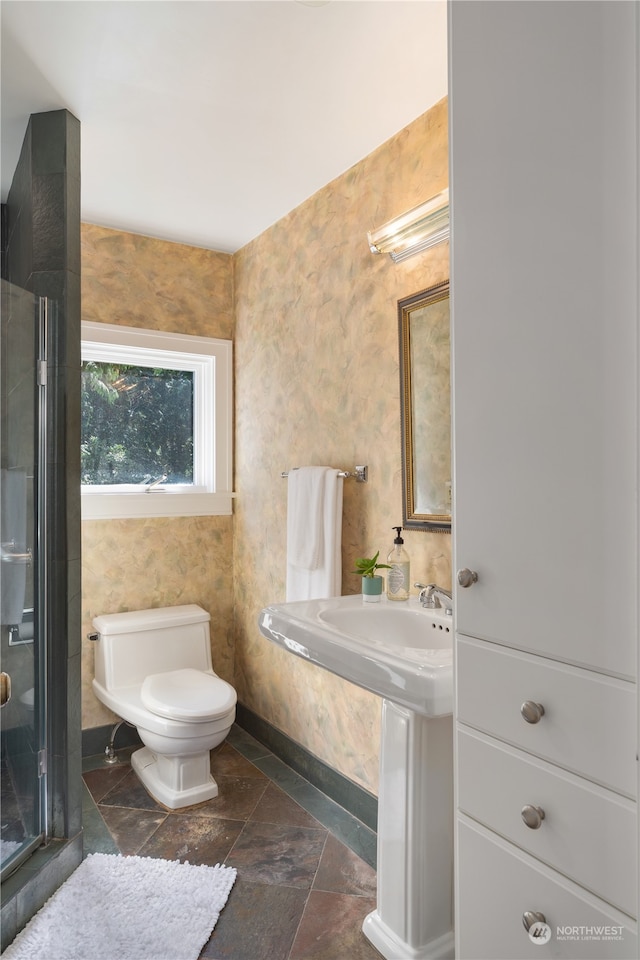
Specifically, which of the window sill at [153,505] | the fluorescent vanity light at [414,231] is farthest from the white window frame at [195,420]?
the fluorescent vanity light at [414,231]

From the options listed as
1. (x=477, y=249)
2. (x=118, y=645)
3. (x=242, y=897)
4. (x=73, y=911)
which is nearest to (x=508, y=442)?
(x=477, y=249)

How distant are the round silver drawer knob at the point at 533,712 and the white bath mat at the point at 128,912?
1330 millimetres

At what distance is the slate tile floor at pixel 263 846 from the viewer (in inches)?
69.2

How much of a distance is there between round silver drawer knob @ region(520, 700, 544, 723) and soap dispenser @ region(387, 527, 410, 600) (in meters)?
1.01

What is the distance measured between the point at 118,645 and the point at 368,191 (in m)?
2.19

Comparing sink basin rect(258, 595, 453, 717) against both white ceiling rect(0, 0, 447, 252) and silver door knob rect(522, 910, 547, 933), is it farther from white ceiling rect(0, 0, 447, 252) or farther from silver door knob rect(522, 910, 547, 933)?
white ceiling rect(0, 0, 447, 252)

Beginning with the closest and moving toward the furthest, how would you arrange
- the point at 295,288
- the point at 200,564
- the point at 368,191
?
the point at 368,191 → the point at 295,288 → the point at 200,564

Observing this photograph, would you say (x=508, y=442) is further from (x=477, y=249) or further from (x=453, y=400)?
(x=477, y=249)

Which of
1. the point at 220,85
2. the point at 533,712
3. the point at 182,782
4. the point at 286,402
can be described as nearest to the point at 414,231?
the point at 220,85

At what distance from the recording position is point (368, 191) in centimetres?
229

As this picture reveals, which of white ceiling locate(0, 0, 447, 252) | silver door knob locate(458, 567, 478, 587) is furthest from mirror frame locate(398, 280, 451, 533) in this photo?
silver door knob locate(458, 567, 478, 587)

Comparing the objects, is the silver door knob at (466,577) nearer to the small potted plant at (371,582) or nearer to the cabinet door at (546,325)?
the cabinet door at (546,325)

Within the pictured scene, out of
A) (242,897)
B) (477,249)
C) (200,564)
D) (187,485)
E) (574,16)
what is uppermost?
(574,16)

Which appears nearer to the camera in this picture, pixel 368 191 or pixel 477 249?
pixel 477 249
